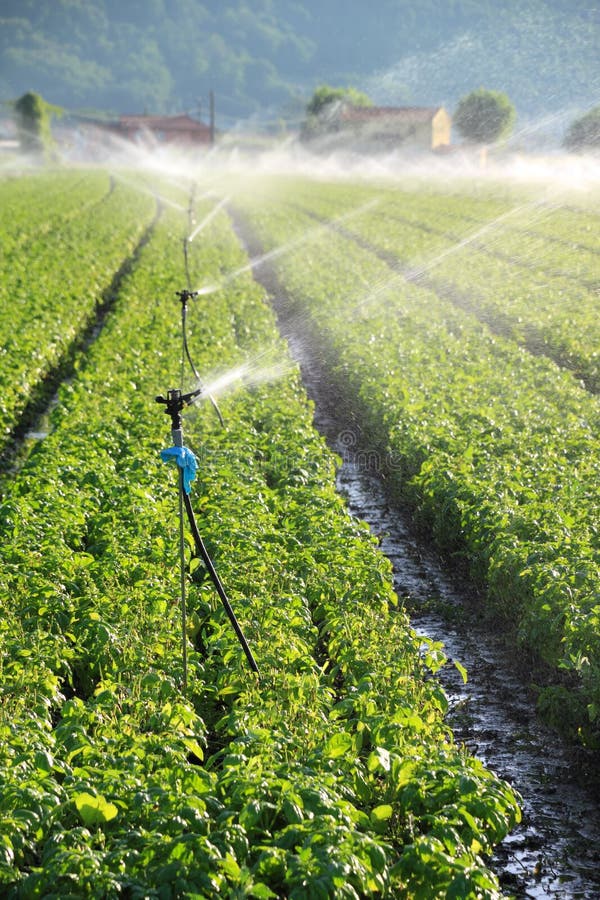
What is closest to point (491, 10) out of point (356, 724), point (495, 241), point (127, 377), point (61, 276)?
point (495, 241)

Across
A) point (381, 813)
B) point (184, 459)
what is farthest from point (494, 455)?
point (381, 813)

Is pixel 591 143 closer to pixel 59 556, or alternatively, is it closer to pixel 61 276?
pixel 61 276

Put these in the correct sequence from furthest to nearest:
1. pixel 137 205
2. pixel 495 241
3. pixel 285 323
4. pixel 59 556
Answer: pixel 137 205 → pixel 495 241 → pixel 285 323 → pixel 59 556

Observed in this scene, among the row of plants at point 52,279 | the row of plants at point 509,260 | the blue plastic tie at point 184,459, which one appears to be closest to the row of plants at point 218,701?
the blue plastic tie at point 184,459

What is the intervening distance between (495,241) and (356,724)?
26558 millimetres

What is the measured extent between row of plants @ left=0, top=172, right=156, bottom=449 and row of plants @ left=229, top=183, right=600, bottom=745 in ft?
13.0

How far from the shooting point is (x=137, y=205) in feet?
149

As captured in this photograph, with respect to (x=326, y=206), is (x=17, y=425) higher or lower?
lower

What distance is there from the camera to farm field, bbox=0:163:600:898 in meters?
4.16

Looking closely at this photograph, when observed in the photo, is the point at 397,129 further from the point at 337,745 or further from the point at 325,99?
the point at 337,745

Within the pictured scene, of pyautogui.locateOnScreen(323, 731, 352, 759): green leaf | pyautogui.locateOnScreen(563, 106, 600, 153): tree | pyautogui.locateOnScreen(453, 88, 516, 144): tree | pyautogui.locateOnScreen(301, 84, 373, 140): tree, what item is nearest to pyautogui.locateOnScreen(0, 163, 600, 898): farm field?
pyautogui.locateOnScreen(323, 731, 352, 759): green leaf

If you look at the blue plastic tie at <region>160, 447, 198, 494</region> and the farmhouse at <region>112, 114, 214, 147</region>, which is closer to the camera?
the blue plastic tie at <region>160, 447, 198, 494</region>

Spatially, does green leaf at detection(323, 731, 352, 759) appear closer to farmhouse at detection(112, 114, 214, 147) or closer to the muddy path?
the muddy path

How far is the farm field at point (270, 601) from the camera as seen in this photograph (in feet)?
13.6
